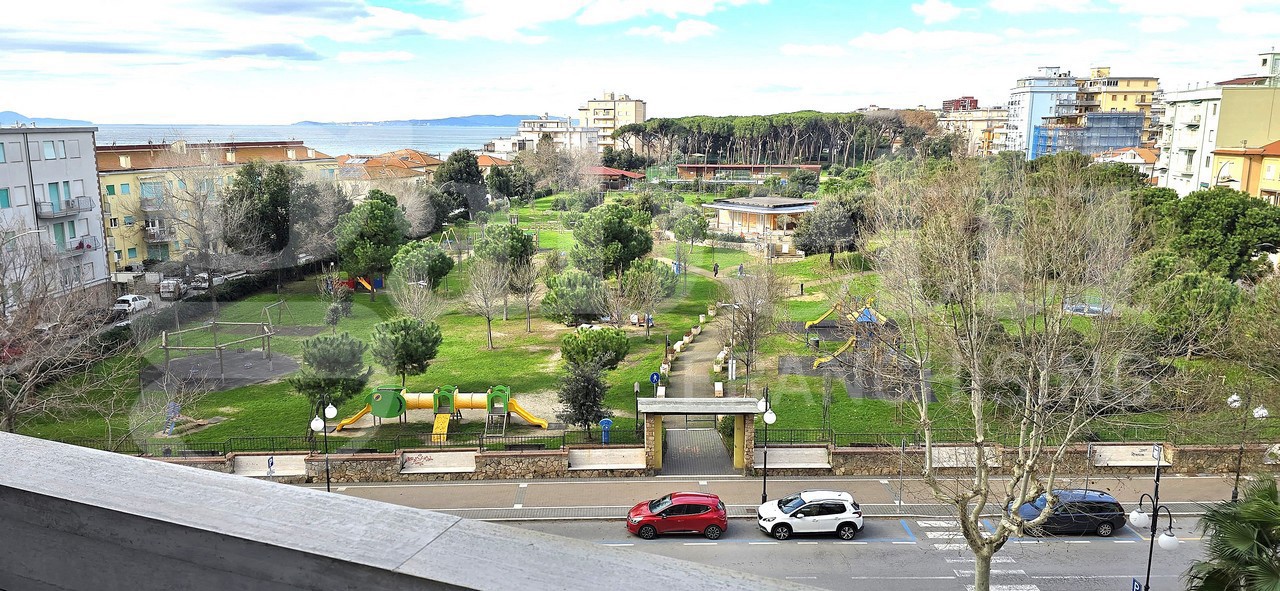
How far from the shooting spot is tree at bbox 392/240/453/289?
31.8 m

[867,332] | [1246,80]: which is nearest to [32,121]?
[867,332]

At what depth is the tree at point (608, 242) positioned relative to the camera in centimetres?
3416

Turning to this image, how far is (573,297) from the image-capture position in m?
29.1

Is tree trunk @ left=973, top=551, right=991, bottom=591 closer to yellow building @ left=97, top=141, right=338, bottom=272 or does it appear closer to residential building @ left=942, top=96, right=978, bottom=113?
yellow building @ left=97, top=141, right=338, bottom=272

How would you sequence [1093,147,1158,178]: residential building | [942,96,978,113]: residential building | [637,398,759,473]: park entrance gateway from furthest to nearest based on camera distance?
[942,96,978,113]: residential building, [1093,147,1158,178]: residential building, [637,398,759,473]: park entrance gateway

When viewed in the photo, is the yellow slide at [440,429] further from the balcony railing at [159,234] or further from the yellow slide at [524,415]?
the balcony railing at [159,234]

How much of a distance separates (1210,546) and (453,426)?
16516mm

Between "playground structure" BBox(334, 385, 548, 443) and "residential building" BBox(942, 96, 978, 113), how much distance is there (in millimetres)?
136115

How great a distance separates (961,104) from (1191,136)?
108 m

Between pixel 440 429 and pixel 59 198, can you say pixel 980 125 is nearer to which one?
pixel 59 198

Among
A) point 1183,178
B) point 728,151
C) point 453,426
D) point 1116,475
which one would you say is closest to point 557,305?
point 453,426

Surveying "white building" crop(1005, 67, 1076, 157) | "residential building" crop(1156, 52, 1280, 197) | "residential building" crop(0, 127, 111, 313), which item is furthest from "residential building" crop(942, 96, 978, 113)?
"residential building" crop(0, 127, 111, 313)

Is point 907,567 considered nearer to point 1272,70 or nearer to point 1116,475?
Answer: point 1116,475

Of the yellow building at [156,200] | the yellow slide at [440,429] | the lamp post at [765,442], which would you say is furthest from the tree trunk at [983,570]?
the yellow building at [156,200]
